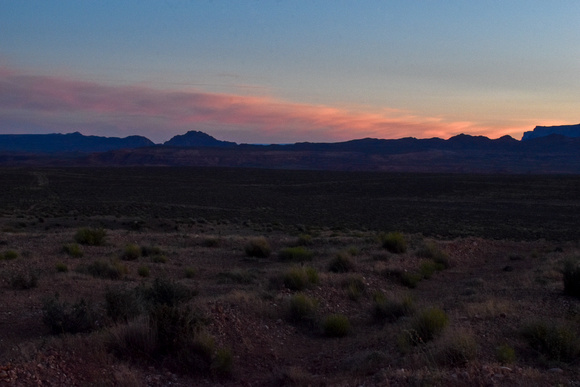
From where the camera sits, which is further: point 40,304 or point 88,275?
point 88,275

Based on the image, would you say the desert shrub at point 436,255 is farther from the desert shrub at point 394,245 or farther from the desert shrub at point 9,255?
the desert shrub at point 9,255

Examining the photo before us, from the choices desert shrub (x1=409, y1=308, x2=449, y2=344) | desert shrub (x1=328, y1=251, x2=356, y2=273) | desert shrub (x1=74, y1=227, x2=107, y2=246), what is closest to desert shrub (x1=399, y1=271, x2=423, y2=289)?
desert shrub (x1=328, y1=251, x2=356, y2=273)

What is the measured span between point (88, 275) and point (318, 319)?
691 cm

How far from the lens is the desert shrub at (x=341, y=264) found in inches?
639

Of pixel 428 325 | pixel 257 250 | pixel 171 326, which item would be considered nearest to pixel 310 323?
pixel 428 325

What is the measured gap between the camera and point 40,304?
1121 cm

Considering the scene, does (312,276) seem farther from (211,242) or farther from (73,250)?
(211,242)

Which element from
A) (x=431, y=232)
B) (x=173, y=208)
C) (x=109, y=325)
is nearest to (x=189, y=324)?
(x=109, y=325)

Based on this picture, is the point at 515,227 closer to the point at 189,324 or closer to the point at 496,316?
the point at 496,316

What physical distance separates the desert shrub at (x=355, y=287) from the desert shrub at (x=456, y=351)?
5.49 m

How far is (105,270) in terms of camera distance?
1502 centimetres

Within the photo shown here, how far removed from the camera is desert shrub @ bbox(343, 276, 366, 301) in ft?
43.3

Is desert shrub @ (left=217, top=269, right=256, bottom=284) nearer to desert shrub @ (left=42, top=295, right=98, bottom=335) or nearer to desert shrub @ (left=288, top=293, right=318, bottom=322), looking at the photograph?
desert shrub @ (left=288, top=293, right=318, bottom=322)

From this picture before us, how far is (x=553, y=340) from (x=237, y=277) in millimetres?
8778
